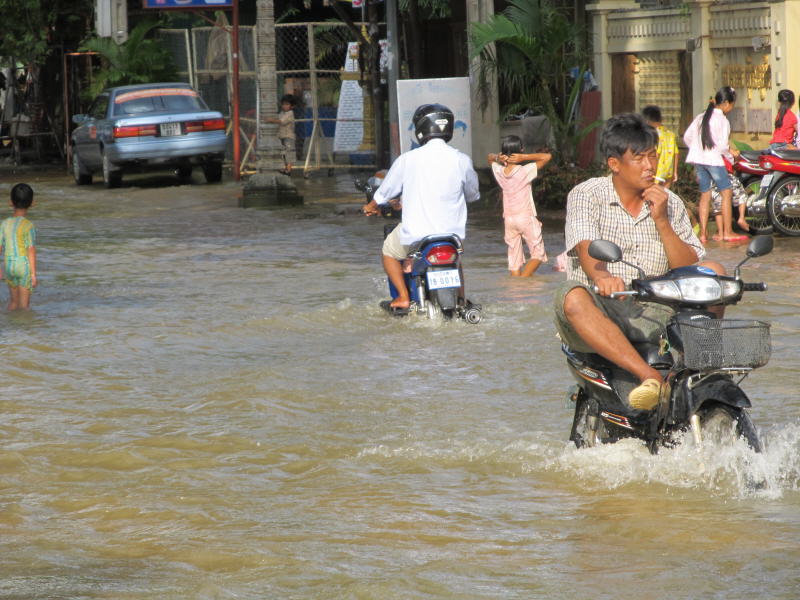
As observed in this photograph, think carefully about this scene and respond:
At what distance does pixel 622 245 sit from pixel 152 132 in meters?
18.2

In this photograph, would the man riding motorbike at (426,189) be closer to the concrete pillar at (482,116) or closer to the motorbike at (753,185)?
the motorbike at (753,185)

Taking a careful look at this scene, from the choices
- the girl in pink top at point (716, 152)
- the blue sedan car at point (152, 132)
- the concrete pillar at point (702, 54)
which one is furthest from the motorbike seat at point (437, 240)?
the blue sedan car at point (152, 132)

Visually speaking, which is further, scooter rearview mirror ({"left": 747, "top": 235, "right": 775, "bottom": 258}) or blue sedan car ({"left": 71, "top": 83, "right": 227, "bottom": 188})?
blue sedan car ({"left": 71, "top": 83, "right": 227, "bottom": 188})

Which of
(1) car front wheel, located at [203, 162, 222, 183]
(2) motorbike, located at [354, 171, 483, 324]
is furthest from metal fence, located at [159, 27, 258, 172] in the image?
(2) motorbike, located at [354, 171, 483, 324]

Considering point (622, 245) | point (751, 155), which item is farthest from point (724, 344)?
point (751, 155)

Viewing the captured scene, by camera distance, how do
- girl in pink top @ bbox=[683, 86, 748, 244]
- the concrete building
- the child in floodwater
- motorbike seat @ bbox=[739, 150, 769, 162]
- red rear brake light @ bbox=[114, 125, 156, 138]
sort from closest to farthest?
1. the child in floodwater
2. girl in pink top @ bbox=[683, 86, 748, 244]
3. motorbike seat @ bbox=[739, 150, 769, 162]
4. the concrete building
5. red rear brake light @ bbox=[114, 125, 156, 138]

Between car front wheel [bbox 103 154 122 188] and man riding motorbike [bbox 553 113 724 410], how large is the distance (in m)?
18.5

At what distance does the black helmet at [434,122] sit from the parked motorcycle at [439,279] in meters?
0.77

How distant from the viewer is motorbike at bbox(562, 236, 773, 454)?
5215 mm

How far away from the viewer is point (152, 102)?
2402 cm

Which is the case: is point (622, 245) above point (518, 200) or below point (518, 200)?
below

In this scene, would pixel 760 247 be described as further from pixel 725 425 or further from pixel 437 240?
pixel 437 240

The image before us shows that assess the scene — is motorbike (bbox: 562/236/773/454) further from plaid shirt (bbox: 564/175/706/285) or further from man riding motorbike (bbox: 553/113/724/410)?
plaid shirt (bbox: 564/175/706/285)

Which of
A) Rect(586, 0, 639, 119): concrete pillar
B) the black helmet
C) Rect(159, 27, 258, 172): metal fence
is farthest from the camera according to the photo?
Rect(159, 27, 258, 172): metal fence
